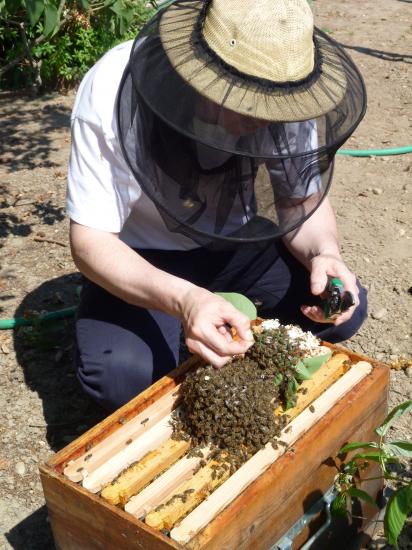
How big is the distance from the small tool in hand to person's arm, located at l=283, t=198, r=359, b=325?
24mm

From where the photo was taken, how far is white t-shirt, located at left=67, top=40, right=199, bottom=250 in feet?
7.44

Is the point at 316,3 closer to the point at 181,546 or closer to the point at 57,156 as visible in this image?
the point at 57,156

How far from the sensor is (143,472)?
1.89m

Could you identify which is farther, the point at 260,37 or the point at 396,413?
the point at 396,413

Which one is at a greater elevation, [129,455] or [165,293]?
[165,293]

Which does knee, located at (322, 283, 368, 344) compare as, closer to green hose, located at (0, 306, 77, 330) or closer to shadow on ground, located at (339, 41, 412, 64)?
green hose, located at (0, 306, 77, 330)

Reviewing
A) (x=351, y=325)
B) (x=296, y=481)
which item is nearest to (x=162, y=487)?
(x=296, y=481)

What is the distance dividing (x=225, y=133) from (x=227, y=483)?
2.76ft

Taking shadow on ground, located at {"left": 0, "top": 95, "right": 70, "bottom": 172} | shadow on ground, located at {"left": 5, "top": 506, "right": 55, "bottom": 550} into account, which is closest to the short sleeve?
shadow on ground, located at {"left": 5, "top": 506, "right": 55, "bottom": 550}

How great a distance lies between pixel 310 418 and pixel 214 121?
0.80 m

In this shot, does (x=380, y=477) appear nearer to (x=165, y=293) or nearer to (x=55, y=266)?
(x=165, y=293)

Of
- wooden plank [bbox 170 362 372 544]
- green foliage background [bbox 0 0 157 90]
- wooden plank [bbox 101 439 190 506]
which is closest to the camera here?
wooden plank [bbox 170 362 372 544]

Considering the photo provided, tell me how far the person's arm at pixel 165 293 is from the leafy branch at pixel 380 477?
16.0 inches

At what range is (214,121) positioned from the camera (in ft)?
6.31
